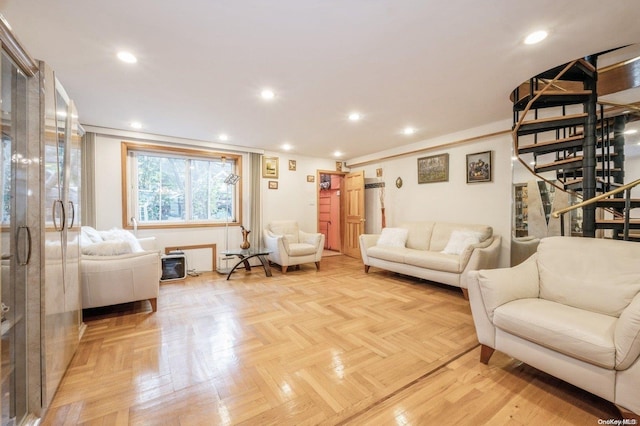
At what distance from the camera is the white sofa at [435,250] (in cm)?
335

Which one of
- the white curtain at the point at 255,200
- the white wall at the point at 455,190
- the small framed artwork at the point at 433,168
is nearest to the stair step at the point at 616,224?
the white wall at the point at 455,190

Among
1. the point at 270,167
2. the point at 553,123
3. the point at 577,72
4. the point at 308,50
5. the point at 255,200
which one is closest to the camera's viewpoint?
the point at 308,50

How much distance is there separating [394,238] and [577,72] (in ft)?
9.66

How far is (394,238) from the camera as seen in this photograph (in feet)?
14.9

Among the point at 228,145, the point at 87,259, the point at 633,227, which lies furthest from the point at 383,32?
the point at 228,145

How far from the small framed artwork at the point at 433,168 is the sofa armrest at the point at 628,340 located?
3361mm

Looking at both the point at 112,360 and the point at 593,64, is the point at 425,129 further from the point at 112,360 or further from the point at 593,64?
the point at 112,360

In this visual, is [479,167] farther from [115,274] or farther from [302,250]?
[115,274]

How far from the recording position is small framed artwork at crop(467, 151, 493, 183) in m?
3.87

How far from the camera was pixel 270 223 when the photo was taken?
5211 mm

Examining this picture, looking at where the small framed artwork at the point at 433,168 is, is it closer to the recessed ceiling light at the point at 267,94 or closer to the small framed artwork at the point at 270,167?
the small framed artwork at the point at 270,167

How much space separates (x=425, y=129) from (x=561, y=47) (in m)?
2.10

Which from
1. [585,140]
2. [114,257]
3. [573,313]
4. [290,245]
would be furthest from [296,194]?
[573,313]

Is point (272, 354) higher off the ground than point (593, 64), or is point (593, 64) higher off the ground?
point (593, 64)
